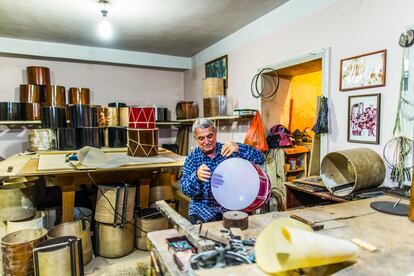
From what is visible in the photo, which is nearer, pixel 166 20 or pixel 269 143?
pixel 269 143

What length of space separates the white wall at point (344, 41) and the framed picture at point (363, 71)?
44 mm

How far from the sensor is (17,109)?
451 centimetres

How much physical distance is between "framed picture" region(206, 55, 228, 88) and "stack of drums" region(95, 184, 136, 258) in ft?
9.01

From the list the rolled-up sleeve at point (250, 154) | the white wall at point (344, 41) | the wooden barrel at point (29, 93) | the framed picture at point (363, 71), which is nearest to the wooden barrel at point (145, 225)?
the rolled-up sleeve at point (250, 154)

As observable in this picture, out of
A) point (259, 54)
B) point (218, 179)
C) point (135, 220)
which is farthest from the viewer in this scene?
point (259, 54)

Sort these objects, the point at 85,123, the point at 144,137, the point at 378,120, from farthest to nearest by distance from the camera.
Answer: the point at 85,123 < the point at 144,137 < the point at 378,120

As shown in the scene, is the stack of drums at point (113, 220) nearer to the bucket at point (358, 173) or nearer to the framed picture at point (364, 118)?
the bucket at point (358, 173)

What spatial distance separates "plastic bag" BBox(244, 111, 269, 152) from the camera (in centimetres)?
359

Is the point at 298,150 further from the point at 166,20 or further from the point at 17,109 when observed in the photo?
the point at 17,109

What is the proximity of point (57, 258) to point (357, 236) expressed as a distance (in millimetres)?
2071

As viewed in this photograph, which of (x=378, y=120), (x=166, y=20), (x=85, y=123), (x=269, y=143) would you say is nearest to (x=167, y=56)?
(x=166, y=20)

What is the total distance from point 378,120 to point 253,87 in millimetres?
1936

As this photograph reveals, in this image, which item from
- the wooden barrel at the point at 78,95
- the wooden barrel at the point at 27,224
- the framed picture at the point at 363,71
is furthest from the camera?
the wooden barrel at the point at 78,95

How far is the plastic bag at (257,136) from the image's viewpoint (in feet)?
11.8
